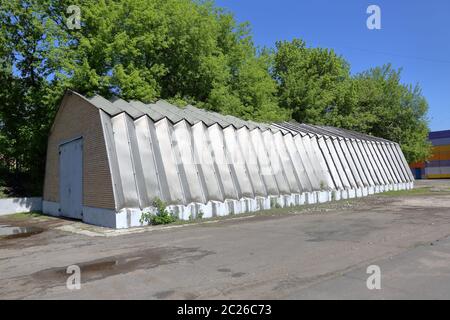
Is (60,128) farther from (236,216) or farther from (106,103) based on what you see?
(236,216)

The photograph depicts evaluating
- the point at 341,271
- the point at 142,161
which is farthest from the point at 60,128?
the point at 341,271

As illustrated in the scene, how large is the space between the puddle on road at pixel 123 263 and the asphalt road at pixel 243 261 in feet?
0.07

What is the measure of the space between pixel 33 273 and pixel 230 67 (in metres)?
26.6

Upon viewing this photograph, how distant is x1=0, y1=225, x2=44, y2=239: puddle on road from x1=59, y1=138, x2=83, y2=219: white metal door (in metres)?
2.42

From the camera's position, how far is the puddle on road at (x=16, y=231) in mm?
13762

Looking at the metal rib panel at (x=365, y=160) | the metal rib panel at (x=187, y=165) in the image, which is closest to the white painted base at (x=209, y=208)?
the metal rib panel at (x=187, y=165)

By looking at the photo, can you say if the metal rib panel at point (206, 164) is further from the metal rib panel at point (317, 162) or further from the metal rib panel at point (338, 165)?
the metal rib panel at point (338, 165)

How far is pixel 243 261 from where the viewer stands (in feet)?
26.5

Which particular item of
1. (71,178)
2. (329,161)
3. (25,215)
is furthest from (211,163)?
(25,215)

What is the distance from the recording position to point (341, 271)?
6.97 meters

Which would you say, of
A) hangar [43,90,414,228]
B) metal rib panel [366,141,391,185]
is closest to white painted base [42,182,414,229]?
hangar [43,90,414,228]

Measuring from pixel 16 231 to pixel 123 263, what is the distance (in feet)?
28.8

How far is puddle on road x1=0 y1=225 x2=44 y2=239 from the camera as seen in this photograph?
45.2ft

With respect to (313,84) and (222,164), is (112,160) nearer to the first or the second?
(222,164)
